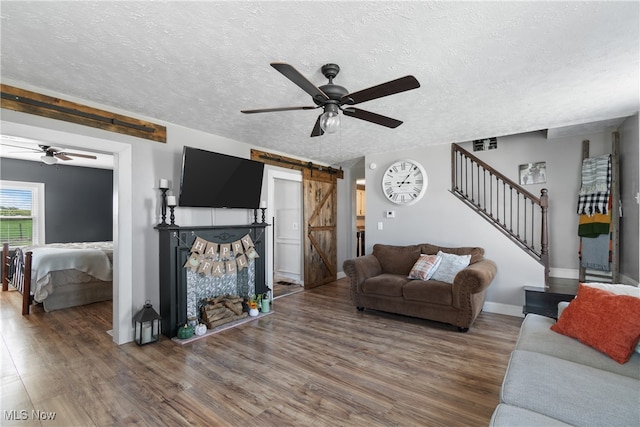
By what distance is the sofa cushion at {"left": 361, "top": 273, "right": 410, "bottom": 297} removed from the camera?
3.55m

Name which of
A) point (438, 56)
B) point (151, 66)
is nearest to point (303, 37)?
point (438, 56)

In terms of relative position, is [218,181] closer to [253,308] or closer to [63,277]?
[253,308]

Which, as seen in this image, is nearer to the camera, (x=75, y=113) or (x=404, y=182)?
(x=75, y=113)

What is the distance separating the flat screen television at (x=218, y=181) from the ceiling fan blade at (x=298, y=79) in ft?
5.77

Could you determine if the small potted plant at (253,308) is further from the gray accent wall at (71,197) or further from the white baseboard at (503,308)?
the gray accent wall at (71,197)

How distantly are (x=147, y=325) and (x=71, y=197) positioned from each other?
196 inches

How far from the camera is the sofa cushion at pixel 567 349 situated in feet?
5.09

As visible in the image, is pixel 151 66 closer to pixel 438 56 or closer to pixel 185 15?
pixel 185 15

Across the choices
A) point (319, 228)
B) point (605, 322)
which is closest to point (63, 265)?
point (319, 228)

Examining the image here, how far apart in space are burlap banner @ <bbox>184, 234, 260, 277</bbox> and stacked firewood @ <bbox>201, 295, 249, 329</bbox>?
1.07 ft

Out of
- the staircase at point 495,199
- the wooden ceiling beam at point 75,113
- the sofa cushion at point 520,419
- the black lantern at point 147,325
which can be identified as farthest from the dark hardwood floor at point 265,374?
the wooden ceiling beam at point 75,113

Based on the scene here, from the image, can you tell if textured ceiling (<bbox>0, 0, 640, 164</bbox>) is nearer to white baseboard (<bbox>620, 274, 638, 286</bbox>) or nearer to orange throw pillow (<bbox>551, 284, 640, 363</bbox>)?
orange throw pillow (<bbox>551, 284, 640, 363</bbox>)

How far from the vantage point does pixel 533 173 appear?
13.9 ft

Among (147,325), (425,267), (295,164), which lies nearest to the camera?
(147,325)
